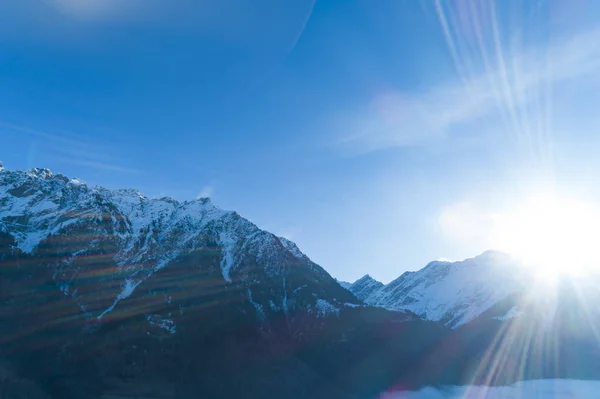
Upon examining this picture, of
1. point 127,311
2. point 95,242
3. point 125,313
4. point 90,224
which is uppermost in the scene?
point 90,224

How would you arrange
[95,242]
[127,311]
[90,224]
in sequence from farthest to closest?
[90,224], [95,242], [127,311]

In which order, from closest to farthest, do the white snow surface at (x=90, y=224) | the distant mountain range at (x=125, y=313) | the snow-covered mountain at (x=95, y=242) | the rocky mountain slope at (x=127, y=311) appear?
the distant mountain range at (x=125, y=313) → the rocky mountain slope at (x=127, y=311) → the snow-covered mountain at (x=95, y=242) → the white snow surface at (x=90, y=224)

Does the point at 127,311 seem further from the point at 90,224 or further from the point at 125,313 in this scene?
the point at 90,224

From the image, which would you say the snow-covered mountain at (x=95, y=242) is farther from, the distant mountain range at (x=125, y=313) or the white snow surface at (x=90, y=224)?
the distant mountain range at (x=125, y=313)

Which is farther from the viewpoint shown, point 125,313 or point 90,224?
point 90,224

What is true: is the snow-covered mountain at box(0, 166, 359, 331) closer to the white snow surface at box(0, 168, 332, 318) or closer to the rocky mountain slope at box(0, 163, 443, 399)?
the white snow surface at box(0, 168, 332, 318)

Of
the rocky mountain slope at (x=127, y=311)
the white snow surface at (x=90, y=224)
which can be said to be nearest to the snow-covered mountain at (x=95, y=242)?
the white snow surface at (x=90, y=224)

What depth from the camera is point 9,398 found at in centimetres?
12638

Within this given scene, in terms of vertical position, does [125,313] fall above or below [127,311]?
below

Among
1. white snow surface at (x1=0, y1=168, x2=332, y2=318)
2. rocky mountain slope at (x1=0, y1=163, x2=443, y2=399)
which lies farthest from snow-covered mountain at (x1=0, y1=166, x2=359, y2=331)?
rocky mountain slope at (x1=0, y1=163, x2=443, y2=399)

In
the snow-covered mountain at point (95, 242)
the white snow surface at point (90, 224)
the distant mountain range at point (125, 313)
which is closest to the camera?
the distant mountain range at point (125, 313)

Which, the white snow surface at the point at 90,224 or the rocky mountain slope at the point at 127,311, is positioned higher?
the white snow surface at the point at 90,224

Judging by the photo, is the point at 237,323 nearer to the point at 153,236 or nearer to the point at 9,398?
the point at 153,236

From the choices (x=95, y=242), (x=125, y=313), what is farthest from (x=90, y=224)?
(x=125, y=313)
